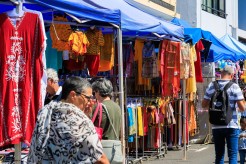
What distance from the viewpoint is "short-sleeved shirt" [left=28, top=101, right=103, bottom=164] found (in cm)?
411

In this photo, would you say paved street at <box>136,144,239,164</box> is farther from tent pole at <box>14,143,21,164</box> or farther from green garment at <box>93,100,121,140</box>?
tent pole at <box>14,143,21,164</box>

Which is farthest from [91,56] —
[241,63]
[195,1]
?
[195,1]

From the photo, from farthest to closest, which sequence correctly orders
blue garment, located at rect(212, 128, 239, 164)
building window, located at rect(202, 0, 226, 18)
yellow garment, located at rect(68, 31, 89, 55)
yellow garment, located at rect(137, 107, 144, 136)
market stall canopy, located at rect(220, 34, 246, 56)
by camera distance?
1. building window, located at rect(202, 0, 226, 18)
2. market stall canopy, located at rect(220, 34, 246, 56)
3. yellow garment, located at rect(137, 107, 144, 136)
4. blue garment, located at rect(212, 128, 239, 164)
5. yellow garment, located at rect(68, 31, 89, 55)

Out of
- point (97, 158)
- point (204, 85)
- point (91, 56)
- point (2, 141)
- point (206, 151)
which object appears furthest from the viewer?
point (204, 85)

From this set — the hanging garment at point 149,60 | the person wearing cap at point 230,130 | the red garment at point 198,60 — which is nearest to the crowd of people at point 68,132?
the person wearing cap at point 230,130

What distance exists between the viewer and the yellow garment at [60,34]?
7.97 m

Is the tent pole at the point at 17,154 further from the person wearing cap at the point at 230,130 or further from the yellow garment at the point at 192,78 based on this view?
the yellow garment at the point at 192,78

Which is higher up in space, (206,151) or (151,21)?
(151,21)

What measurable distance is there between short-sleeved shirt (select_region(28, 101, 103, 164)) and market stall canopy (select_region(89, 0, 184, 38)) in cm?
353

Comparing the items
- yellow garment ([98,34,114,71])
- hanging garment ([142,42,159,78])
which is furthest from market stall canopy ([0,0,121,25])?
hanging garment ([142,42,159,78])

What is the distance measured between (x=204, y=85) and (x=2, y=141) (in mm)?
9673

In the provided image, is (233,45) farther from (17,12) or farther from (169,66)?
(17,12)

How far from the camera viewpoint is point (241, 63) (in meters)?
18.3

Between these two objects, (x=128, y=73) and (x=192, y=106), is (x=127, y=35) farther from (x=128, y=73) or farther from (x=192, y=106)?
(x=192, y=106)
